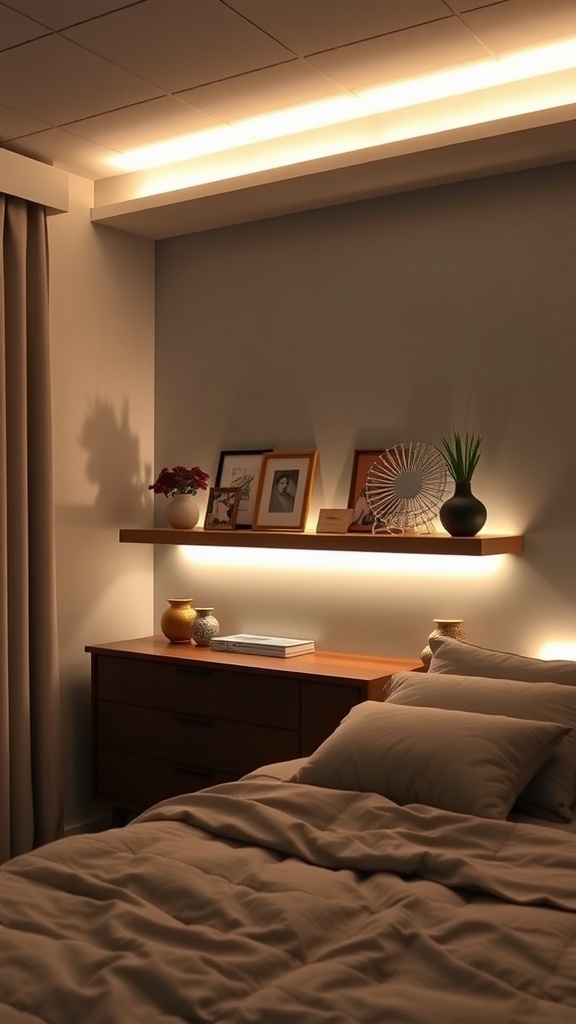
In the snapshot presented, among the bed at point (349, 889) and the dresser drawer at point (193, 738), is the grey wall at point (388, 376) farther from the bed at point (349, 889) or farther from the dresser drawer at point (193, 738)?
the bed at point (349, 889)

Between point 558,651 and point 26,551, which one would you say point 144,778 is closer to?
point 26,551

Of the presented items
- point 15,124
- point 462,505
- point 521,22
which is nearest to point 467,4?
point 521,22

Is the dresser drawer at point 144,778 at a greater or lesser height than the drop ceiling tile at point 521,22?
lesser

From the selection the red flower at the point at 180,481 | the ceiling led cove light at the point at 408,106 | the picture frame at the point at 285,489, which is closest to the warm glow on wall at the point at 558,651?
the picture frame at the point at 285,489

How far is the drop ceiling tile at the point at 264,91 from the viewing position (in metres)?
3.09

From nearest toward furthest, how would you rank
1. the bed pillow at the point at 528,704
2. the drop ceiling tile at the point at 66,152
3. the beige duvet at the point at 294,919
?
the beige duvet at the point at 294,919 → the bed pillow at the point at 528,704 → the drop ceiling tile at the point at 66,152

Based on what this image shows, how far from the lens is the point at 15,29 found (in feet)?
9.10

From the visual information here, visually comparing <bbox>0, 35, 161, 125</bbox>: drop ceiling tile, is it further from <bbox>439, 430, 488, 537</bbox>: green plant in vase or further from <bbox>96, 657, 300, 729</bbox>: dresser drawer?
<bbox>96, 657, 300, 729</bbox>: dresser drawer

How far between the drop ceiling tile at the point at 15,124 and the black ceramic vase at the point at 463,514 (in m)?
1.89

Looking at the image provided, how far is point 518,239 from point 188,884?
2392 mm

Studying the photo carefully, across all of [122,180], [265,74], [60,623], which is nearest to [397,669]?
[60,623]

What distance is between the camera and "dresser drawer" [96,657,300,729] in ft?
11.2

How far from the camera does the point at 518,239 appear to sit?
3.38m

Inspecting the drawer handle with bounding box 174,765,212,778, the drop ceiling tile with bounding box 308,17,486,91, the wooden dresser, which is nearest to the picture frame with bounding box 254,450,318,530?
the wooden dresser
